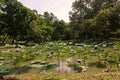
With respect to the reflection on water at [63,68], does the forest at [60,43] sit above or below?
above

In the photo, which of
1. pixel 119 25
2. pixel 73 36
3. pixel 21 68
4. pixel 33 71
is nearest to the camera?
pixel 33 71

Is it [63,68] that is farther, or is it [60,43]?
[60,43]

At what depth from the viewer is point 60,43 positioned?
1425 inches

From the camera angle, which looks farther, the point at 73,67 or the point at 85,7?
the point at 85,7

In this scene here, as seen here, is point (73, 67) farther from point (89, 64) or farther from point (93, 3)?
point (93, 3)

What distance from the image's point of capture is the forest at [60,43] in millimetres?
17047

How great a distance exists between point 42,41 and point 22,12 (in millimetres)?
5655

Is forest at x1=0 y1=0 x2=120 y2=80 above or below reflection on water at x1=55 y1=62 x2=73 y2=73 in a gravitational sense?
above

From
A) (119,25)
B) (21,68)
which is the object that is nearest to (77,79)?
(21,68)

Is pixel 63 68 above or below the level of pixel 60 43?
below

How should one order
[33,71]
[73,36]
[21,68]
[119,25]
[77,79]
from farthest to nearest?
[73,36] < [119,25] < [21,68] < [33,71] < [77,79]

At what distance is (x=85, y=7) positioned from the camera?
5347 centimetres

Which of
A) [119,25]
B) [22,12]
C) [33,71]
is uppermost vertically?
[22,12]

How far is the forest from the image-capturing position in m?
17.0
